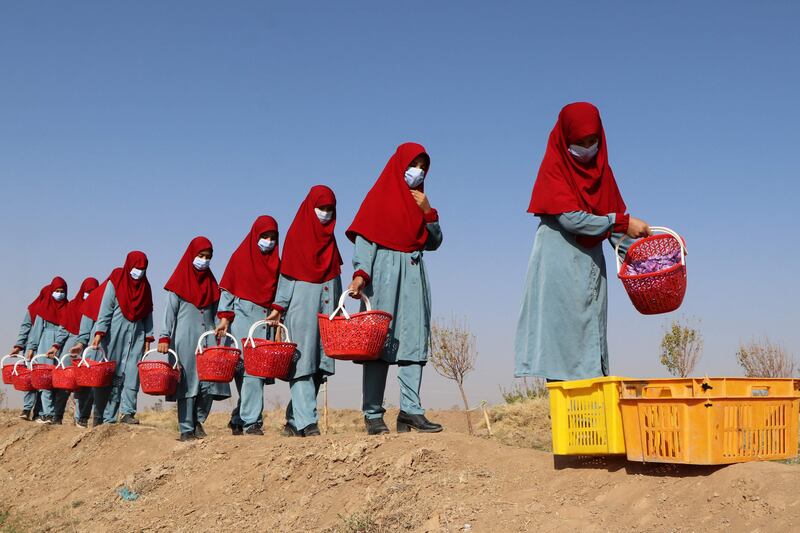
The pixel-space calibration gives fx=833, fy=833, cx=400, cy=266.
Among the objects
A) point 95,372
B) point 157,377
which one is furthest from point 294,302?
point 95,372

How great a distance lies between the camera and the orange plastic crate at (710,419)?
4039 mm

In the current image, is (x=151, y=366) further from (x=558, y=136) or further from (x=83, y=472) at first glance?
(x=558, y=136)

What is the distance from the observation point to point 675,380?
13.7ft

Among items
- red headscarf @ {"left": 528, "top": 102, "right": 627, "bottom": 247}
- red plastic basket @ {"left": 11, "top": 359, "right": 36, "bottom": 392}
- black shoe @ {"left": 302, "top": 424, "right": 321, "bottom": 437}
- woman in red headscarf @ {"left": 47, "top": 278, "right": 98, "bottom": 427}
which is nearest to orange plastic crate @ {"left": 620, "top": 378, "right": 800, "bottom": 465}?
red headscarf @ {"left": 528, "top": 102, "right": 627, "bottom": 247}

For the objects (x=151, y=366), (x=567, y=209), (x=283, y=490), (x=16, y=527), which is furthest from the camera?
(x=151, y=366)

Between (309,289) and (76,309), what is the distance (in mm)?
9173

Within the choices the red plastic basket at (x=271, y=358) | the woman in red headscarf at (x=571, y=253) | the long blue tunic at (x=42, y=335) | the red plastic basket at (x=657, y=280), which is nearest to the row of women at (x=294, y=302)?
the red plastic basket at (x=271, y=358)

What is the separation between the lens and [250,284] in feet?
29.8

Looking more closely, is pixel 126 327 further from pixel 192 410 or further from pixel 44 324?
pixel 44 324

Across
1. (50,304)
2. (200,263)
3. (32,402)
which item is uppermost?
(200,263)

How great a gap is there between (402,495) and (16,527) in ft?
15.2

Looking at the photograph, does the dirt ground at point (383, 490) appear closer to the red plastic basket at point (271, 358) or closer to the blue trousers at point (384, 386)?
the blue trousers at point (384, 386)

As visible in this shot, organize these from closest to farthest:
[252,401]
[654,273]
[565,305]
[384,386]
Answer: [654,273] → [565,305] → [384,386] → [252,401]

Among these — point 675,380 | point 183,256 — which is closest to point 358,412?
point 183,256
